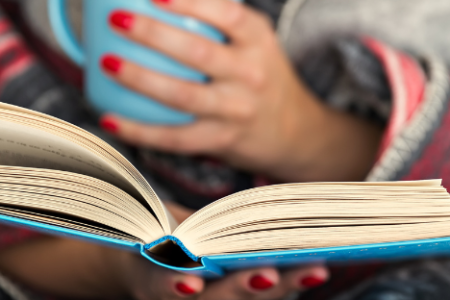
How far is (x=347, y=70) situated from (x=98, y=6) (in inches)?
16.6

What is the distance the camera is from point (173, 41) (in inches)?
21.0

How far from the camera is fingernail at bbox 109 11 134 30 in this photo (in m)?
0.51

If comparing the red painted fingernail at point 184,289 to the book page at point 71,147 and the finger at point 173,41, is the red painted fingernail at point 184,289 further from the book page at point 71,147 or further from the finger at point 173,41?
the finger at point 173,41

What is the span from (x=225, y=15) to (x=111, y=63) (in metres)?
0.16

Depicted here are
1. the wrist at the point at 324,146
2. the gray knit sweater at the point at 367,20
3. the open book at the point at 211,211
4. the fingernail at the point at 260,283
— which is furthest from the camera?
the gray knit sweater at the point at 367,20

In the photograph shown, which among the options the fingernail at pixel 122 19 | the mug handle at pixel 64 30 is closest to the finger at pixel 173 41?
the fingernail at pixel 122 19

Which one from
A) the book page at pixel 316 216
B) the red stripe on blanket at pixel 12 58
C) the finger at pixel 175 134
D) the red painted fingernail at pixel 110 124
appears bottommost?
the book page at pixel 316 216

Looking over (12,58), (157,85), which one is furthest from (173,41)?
(12,58)

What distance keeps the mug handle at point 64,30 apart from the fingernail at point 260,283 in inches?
15.2

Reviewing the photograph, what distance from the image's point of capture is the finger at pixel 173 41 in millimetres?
516

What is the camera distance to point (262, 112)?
66cm

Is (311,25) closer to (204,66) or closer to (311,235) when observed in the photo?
(204,66)

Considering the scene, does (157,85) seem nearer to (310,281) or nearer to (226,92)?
(226,92)

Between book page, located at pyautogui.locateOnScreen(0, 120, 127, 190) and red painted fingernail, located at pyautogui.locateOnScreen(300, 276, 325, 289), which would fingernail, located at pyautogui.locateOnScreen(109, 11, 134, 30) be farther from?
red painted fingernail, located at pyautogui.locateOnScreen(300, 276, 325, 289)
